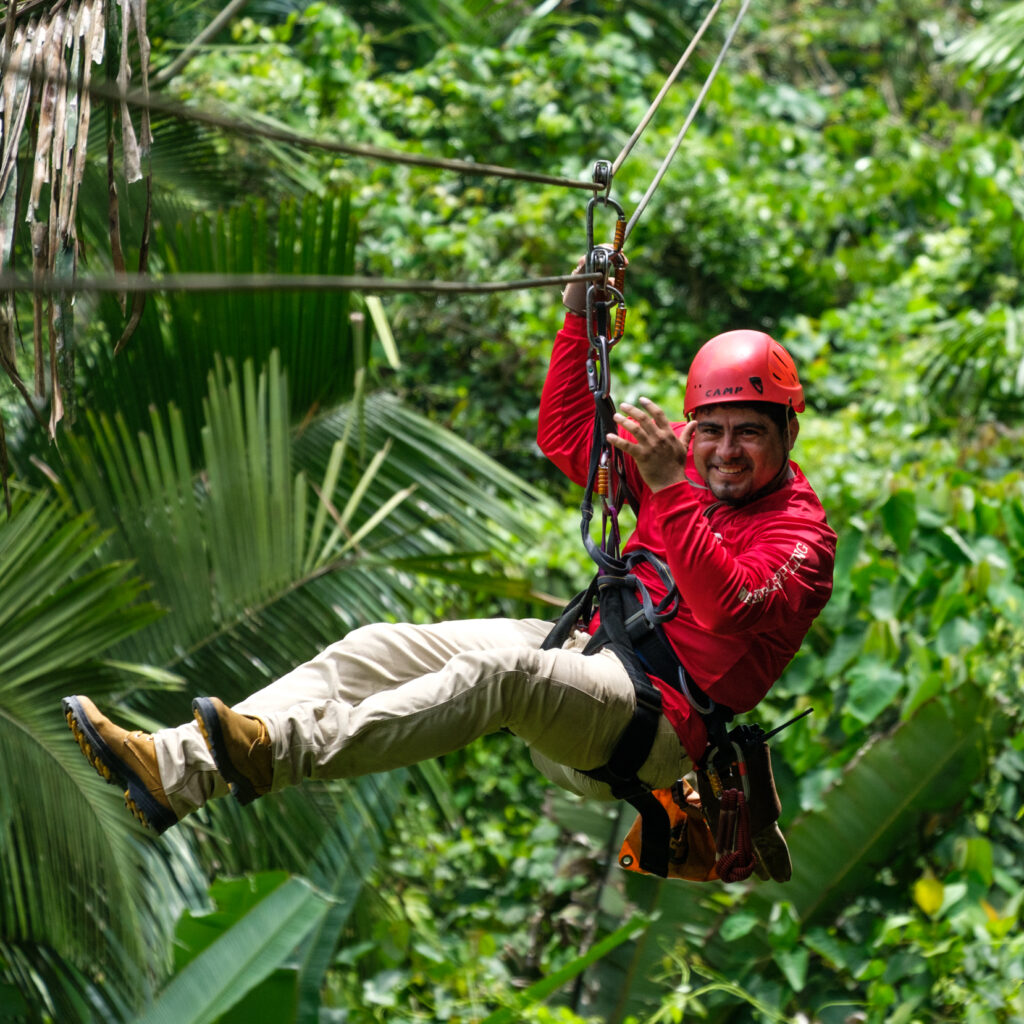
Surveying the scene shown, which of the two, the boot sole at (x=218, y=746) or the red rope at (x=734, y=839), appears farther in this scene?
the red rope at (x=734, y=839)

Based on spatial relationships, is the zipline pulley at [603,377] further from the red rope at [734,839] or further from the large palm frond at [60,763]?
the large palm frond at [60,763]

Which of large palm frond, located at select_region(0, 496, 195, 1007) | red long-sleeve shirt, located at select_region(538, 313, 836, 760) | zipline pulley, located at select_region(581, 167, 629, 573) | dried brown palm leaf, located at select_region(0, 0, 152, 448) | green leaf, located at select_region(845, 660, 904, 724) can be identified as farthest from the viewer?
green leaf, located at select_region(845, 660, 904, 724)

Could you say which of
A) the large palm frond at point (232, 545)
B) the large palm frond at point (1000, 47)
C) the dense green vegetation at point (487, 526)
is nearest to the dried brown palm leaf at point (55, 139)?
the dense green vegetation at point (487, 526)

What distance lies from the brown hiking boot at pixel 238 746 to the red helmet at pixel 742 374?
1215 millimetres

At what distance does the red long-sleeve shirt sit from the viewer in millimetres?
2930

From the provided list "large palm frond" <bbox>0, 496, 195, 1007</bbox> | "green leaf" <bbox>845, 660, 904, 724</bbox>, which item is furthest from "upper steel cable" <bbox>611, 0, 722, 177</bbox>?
"green leaf" <bbox>845, 660, 904, 724</bbox>

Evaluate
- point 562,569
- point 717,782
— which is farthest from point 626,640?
point 562,569

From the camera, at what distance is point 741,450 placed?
3285 mm

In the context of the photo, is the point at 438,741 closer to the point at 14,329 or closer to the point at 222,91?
the point at 14,329

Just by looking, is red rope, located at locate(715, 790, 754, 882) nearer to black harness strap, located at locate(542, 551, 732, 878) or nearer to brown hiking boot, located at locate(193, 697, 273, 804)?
black harness strap, located at locate(542, 551, 732, 878)

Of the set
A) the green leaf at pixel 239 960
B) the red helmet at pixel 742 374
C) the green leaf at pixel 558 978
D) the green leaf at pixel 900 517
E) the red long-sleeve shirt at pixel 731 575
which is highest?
the red helmet at pixel 742 374

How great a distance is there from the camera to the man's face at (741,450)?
10.8ft

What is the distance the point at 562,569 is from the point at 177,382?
108 inches

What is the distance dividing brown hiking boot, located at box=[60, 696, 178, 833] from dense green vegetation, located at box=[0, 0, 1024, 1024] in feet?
4.67
